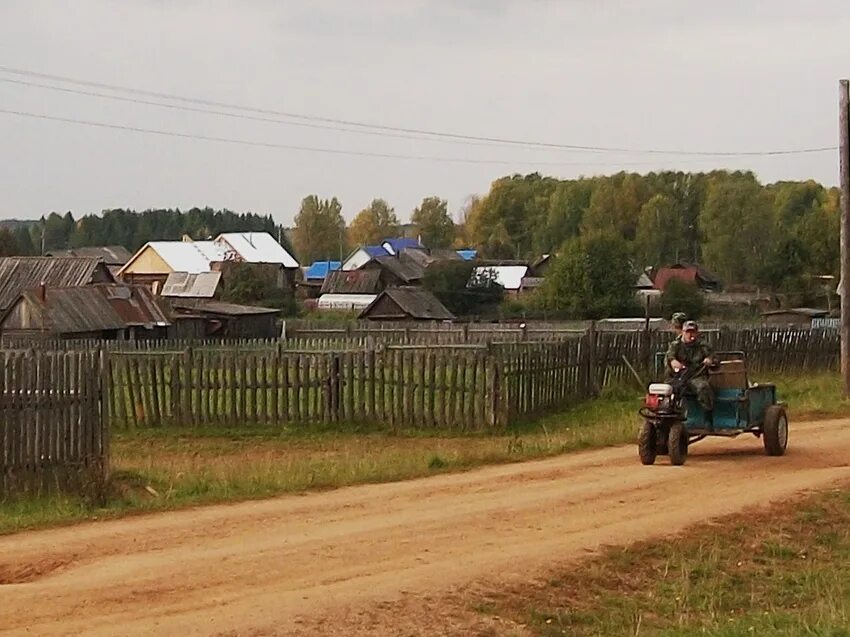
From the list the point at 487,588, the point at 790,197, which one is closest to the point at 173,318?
the point at 487,588

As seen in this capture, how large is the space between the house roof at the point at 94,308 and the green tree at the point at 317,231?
9810 cm

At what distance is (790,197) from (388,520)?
11317 cm

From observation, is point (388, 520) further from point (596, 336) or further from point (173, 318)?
point (173, 318)

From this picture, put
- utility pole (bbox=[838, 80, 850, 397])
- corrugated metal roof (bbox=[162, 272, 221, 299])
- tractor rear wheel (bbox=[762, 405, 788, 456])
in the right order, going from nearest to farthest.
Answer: tractor rear wheel (bbox=[762, 405, 788, 456])
utility pole (bbox=[838, 80, 850, 397])
corrugated metal roof (bbox=[162, 272, 221, 299])

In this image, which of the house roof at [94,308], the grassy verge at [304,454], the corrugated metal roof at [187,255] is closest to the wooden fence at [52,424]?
the grassy verge at [304,454]

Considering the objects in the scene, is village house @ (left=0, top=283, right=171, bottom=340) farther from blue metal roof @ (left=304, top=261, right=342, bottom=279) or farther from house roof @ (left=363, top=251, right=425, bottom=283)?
blue metal roof @ (left=304, top=261, right=342, bottom=279)

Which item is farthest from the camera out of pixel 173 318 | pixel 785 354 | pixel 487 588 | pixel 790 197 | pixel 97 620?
pixel 790 197

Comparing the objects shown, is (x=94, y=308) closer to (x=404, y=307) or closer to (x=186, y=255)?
(x=404, y=307)

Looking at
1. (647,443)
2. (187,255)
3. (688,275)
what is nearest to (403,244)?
(187,255)

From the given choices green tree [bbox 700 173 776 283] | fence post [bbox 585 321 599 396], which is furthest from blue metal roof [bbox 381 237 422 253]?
fence post [bbox 585 321 599 396]

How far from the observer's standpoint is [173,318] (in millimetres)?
53125

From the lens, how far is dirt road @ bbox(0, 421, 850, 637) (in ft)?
28.5

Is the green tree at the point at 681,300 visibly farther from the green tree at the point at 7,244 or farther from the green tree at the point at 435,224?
the green tree at the point at 435,224

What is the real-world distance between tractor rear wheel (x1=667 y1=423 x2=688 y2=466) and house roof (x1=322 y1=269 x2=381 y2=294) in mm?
73749
